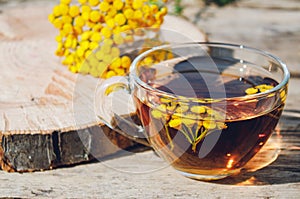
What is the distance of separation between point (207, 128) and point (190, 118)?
0.09ft

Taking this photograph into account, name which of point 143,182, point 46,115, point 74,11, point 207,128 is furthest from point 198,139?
point 74,11

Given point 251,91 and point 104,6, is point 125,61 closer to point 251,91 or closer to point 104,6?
point 104,6

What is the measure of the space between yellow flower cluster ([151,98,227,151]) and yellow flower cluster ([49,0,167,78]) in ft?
0.90

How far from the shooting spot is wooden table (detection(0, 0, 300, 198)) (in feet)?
2.64

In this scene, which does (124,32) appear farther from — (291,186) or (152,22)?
(291,186)

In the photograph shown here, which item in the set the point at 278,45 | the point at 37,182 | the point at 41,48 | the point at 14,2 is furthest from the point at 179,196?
the point at 14,2

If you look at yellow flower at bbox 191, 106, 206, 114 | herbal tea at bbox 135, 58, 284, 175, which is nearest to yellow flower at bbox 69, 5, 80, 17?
herbal tea at bbox 135, 58, 284, 175

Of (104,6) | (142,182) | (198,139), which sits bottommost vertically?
(142,182)

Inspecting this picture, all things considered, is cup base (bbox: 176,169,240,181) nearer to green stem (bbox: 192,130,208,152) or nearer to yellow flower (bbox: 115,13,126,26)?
green stem (bbox: 192,130,208,152)

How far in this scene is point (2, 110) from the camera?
3.00ft

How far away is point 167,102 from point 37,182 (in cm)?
26

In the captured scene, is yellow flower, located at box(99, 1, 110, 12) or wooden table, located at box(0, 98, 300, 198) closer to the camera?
wooden table, located at box(0, 98, 300, 198)

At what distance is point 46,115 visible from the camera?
90cm

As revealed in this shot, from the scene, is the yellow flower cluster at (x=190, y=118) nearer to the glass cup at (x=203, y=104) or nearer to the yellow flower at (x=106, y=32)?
the glass cup at (x=203, y=104)
